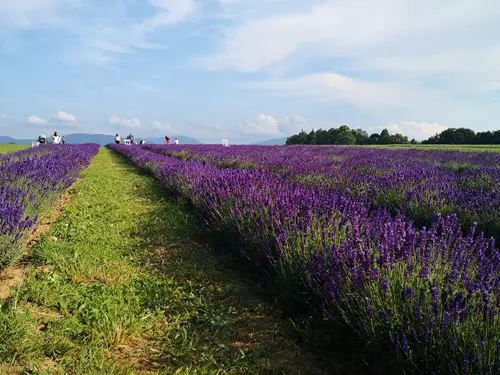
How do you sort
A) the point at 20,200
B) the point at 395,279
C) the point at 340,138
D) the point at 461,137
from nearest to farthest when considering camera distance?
the point at 395,279 → the point at 20,200 → the point at 461,137 → the point at 340,138

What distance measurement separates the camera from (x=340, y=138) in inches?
2227

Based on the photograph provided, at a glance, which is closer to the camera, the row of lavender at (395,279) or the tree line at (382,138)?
the row of lavender at (395,279)

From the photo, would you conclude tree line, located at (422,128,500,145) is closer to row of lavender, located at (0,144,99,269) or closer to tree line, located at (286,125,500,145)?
tree line, located at (286,125,500,145)

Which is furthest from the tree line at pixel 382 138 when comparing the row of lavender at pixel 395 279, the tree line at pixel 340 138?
the row of lavender at pixel 395 279

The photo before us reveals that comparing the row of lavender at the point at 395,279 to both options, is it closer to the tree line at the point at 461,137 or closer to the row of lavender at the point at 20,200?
the row of lavender at the point at 20,200

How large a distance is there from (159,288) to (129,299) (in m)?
0.29

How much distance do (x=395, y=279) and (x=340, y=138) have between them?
5689 cm

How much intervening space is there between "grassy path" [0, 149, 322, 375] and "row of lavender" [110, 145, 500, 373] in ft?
1.24

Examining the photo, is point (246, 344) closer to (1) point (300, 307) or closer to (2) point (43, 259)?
(1) point (300, 307)

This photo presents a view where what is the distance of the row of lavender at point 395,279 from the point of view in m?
1.50

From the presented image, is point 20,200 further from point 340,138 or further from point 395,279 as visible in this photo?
point 340,138

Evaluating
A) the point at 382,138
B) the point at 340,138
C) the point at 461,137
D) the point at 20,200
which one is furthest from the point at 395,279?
the point at 382,138

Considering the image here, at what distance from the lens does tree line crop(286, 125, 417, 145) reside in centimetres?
5728


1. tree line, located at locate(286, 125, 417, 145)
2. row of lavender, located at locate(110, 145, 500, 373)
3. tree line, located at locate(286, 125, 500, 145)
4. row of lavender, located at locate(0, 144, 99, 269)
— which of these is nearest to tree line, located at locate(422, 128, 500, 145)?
tree line, located at locate(286, 125, 500, 145)
